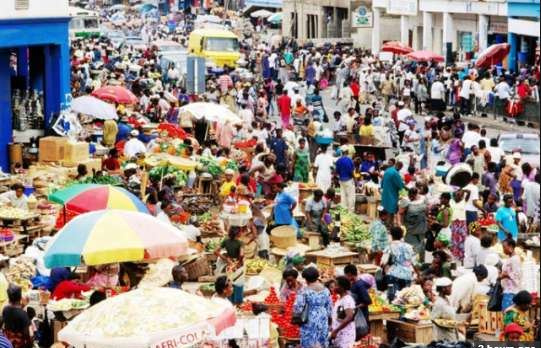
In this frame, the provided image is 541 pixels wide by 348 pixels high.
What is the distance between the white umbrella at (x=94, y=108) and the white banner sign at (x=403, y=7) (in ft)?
99.9

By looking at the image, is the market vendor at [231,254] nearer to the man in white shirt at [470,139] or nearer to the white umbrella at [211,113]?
the man in white shirt at [470,139]

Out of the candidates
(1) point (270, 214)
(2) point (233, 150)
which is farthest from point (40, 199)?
(2) point (233, 150)

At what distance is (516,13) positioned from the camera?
49000mm

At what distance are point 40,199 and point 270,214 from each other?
Answer: 393 centimetres

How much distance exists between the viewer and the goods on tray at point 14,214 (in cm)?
2153

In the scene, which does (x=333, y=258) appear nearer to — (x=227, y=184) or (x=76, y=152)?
(x=227, y=184)

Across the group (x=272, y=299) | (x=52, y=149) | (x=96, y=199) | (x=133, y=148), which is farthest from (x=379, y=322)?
(x=52, y=149)

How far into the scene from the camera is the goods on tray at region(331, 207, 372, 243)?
72.7 feet

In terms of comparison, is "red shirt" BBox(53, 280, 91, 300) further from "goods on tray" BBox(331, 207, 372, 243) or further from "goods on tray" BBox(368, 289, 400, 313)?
"goods on tray" BBox(331, 207, 372, 243)

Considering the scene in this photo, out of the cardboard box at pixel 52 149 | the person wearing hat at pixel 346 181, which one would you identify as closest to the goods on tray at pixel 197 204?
the person wearing hat at pixel 346 181

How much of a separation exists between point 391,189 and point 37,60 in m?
11.5

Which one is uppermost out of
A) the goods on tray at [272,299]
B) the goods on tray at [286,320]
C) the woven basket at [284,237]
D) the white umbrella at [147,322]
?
the white umbrella at [147,322]

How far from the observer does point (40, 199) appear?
24391mm

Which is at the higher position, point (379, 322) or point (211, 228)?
point (211, 228)
